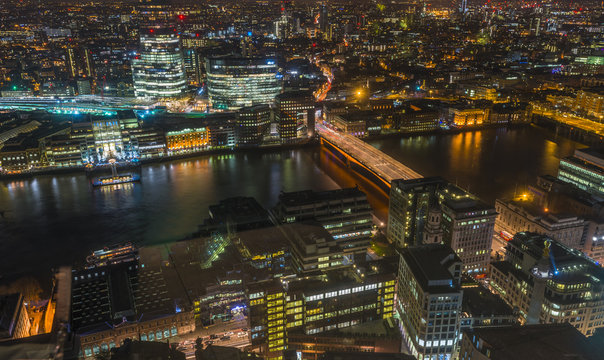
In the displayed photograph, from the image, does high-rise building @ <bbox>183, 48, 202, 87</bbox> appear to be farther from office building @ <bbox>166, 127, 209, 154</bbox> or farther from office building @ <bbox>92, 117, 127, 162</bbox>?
office building @ <bbox>92, 117, 127, 162</bbox>

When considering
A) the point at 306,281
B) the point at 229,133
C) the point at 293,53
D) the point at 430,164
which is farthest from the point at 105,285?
the point at 293,53

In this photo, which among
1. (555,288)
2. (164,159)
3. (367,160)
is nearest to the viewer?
(555,288)

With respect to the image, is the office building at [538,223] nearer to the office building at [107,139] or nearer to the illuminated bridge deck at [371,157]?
the illuminated bridge deck at [371,157]

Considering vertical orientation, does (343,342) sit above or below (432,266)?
below

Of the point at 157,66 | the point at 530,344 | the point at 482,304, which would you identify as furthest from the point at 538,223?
the point at 157,66

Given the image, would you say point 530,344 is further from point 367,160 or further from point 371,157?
point 371,157

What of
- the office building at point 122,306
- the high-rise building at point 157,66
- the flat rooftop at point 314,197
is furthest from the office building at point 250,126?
the office building at point 122,306

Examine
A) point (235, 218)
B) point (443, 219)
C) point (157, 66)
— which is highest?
point (157, 66)
